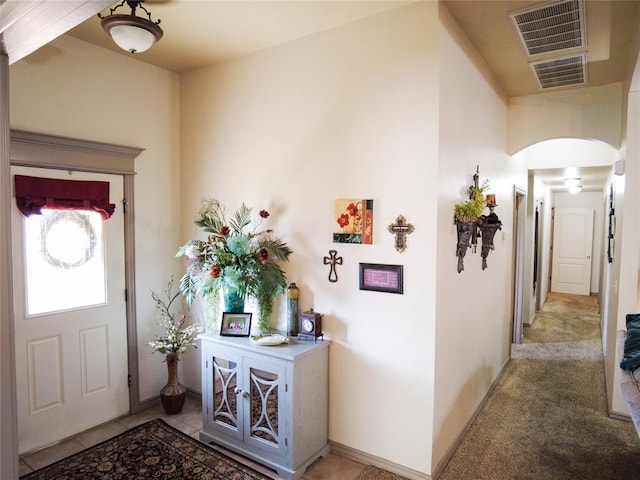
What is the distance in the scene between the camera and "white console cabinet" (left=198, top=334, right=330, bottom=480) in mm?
2596

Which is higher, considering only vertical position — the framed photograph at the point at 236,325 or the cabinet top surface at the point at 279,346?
the framed photograph at the point at 236,325

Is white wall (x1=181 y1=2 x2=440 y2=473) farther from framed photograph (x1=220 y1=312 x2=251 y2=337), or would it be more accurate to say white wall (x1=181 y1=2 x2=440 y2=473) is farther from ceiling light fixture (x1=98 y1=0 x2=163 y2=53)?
ceiling light fixture (x1=98 y1=0 x2=163 y2=53)

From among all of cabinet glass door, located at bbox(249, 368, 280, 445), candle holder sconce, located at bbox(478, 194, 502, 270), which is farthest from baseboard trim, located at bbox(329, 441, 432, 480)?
candle holder sconce, located at bbox(478, 194, 502, 270)

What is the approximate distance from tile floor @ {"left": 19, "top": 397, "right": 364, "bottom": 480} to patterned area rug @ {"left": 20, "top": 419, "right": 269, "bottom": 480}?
81 mm

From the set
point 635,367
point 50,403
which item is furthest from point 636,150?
point 50,403

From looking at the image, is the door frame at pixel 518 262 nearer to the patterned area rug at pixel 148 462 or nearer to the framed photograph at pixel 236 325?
the framed photograph at pixel 236 325

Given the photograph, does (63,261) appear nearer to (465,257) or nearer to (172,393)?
(172,393)

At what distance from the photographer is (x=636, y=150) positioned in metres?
3.15

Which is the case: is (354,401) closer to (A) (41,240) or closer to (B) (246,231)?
(B) (246,231)

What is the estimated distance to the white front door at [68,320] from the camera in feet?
9.30

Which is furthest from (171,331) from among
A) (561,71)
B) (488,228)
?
(561,71)

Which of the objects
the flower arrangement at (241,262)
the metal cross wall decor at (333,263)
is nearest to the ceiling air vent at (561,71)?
the metal cross wall decor at (333,263)

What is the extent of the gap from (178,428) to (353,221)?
2193 millimetres

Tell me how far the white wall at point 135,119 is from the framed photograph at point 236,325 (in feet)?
3.22
